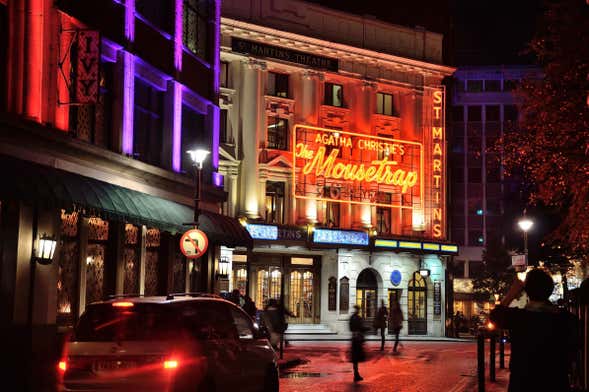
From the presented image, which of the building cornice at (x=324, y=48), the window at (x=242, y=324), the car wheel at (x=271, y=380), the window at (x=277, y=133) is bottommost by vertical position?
the car wheel at (x=271, y=380)

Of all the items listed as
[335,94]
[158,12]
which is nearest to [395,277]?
[335,94]

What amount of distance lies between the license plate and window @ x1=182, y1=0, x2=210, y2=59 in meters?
18.4

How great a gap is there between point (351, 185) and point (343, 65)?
6185mm

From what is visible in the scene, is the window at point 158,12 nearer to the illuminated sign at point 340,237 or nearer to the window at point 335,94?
the illuminated sign at point 340,237

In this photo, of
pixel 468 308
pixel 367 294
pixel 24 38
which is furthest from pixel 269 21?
pixel 468 308

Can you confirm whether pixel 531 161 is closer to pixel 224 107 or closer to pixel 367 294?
pixel 224 107

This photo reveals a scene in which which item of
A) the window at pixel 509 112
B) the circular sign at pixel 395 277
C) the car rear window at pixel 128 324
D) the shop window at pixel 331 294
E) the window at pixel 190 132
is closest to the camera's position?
the car rear window at pixel 128 324

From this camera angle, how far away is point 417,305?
2036 inches

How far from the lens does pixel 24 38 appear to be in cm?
1944

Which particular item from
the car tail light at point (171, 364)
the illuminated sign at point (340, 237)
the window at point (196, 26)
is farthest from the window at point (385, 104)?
the car tail light at point (171, 364)

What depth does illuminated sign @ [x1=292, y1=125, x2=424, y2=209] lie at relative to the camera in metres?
46.3

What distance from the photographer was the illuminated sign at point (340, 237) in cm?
4606

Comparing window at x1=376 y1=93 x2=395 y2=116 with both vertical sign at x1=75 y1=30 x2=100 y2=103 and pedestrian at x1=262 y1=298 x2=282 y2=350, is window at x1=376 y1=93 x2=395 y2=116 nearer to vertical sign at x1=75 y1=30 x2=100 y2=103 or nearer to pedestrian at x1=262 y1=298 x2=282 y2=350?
pedestrian at x1=262 y1=298 x2=282 y2=350

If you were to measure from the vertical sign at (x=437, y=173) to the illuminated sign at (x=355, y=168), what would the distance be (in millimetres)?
928
